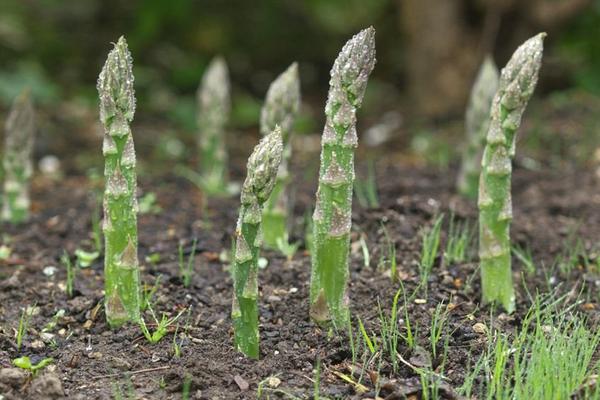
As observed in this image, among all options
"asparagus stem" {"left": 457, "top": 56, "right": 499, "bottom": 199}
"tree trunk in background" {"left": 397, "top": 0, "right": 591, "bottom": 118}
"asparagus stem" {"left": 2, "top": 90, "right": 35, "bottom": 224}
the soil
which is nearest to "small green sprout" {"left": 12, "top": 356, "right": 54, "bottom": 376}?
the soil

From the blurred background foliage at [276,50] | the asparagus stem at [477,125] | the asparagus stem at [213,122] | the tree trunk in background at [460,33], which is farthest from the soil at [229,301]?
the tree trunk in background at [460,33]

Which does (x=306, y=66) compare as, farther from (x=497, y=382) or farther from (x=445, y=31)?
(x=497, y=382)

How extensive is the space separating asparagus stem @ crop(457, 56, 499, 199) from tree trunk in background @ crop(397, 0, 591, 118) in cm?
267

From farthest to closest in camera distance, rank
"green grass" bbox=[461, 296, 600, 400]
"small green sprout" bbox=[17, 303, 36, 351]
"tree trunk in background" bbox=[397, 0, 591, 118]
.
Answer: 1. "tree trunk in background" bbox=[397, 0, 591, 118]
2. "small green sprout" bbox=[17, 303, 36, 351]
3. "green grass" bbox=[461, 296, 600, 400]

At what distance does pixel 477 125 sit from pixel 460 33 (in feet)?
9.99

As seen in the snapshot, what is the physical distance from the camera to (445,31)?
8711mm

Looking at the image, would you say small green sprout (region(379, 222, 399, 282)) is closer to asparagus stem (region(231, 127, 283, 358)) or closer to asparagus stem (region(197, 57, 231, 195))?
asparagus stem (region(231, 127, 283, 358))

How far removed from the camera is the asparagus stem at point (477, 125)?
231 inches

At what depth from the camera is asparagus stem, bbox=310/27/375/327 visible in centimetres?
371

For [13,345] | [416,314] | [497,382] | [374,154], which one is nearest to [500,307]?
[416,314]

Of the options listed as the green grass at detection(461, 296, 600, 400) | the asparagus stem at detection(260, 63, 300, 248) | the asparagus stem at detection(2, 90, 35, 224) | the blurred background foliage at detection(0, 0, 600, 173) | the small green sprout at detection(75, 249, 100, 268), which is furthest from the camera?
the blurred background foliage at detection(0, 0, 600, 173)

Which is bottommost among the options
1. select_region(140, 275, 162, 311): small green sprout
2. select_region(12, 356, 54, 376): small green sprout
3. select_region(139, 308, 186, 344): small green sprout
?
select_region(12, 356, 54, 376): small green sprout

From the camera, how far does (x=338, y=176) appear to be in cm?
371

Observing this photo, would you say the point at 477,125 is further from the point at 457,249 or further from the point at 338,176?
the point at 338,176
